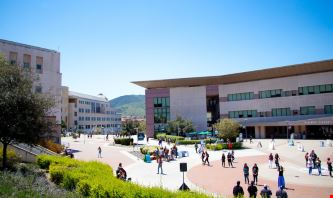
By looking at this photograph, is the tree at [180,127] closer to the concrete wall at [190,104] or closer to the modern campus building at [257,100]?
the concrete wall at [190,104]

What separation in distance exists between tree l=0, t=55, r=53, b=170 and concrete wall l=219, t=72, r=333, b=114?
5197 centimetres

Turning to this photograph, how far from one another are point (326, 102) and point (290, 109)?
6.77 metres

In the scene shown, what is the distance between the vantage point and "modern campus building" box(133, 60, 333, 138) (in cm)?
5634

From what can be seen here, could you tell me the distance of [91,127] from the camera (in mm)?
133375

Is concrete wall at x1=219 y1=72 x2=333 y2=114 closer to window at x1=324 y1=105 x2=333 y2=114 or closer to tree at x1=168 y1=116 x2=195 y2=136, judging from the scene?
window at x1=324 y1=105 x2=333 y2=114

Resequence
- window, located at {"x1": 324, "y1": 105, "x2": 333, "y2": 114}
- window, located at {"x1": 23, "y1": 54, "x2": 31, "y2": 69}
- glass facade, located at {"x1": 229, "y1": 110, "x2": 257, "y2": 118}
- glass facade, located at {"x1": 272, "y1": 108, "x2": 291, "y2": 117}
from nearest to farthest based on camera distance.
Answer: window, located at {"x1": 23, "y1": 54, "x2": 31, "y2": 69} → window, located at {"x1": 324, "y1": 105, "x2": 333, "y2": 114} → glass facade, located at {"x1": 272, "y1": 108, "x2": 291, "y2": 117} → glass facade, located at {"x1": 229, "y1": 110, "x2": 257, "y2": 118}

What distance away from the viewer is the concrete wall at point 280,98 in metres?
56.6

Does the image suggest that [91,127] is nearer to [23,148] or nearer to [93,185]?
[23,148]

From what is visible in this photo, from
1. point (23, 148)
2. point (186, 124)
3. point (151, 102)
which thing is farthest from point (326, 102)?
point (23, 148)

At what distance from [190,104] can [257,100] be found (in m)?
16.2

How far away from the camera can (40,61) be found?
4538 cm

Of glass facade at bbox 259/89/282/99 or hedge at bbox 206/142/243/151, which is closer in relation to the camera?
hedge at bbox 206/142/243/151

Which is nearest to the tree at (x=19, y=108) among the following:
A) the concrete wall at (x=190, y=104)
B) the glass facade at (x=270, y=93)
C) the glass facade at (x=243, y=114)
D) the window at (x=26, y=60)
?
the window at (x=26, y=60)

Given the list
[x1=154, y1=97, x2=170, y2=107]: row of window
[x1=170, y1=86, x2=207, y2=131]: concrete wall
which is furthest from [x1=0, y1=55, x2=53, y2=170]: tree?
[x1=154, y1=97, x2=170, y2=107]: row of window
